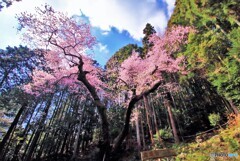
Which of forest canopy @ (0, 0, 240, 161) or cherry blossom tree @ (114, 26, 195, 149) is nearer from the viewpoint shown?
forest canopy @ (0, 0, 240, 161)

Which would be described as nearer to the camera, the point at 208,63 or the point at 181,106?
the point at 208,63

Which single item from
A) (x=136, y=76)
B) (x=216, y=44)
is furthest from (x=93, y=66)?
(x=216, y=44)

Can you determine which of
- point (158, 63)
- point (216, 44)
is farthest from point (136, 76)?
point (216, 44)

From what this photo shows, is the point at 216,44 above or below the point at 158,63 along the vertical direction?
above

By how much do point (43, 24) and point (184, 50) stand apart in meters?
9.51

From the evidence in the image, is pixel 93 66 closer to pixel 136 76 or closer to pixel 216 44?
pixel 136 76

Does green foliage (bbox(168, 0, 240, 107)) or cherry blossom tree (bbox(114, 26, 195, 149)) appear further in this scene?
cherry blossom tree (bbox(114, 26, 195, 149))

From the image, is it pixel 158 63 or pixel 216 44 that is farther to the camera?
pixel 158 63

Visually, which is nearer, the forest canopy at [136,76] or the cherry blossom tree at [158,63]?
the forest canopy at [136,76]

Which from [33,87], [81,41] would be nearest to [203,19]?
[81,41]

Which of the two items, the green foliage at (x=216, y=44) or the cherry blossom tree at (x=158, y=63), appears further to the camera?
the cherry blossom tree at (x=158, y=63)

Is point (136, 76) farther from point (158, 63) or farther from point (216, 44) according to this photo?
point (216, 44)

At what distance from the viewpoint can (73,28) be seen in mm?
8305

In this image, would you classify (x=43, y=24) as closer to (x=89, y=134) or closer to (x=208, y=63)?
(x=208, y=63)
